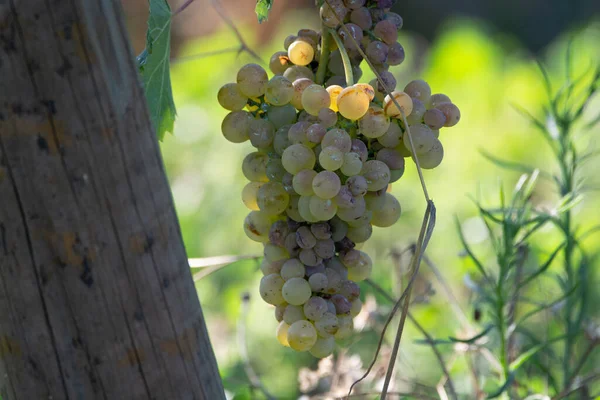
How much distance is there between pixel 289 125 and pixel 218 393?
9.3 inches

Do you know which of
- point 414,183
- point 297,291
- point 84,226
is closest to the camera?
point 84,226

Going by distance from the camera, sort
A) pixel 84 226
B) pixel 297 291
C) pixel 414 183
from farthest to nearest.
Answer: pixel 414 183 → pixel 297 291 → pixel 84 226

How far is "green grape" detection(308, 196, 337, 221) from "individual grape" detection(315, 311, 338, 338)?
0.09 m

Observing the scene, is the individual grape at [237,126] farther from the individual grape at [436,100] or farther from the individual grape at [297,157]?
the individual grape at [436,100]

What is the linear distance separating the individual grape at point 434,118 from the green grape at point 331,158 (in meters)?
0.10

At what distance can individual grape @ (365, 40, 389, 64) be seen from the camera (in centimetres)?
55

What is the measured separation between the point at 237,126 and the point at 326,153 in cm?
10

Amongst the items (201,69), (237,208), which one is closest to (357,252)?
(237,208)

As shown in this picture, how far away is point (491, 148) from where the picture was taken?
2125 millimetres

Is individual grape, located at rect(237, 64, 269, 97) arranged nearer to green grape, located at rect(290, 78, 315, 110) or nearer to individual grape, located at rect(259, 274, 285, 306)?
green grape, located at rect(290, 78, 315, 110)

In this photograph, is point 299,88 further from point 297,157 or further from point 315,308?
point 315,308

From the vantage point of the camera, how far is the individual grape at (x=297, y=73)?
1.91 ft

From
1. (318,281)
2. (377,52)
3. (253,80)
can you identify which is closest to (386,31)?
(377,52)

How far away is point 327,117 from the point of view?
52 centimetres
